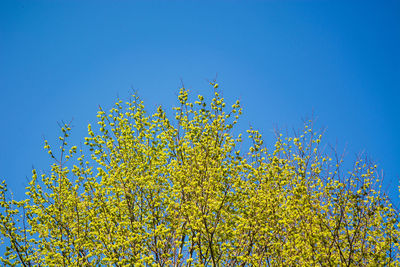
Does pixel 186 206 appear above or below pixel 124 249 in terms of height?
above

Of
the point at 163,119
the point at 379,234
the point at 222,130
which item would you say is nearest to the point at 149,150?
the point at 163,119

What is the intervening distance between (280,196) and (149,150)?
5957mm

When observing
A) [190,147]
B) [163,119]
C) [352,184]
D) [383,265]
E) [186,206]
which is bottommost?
[383,265]

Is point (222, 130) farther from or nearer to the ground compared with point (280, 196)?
farther from the ground

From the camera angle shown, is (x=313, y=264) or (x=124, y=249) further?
(x=124, y=249)

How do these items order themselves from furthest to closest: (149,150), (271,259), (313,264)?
(149,150) → (271,259) → (313,264)

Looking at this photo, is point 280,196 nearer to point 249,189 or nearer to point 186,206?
point 249,189

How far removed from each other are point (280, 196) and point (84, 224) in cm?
805

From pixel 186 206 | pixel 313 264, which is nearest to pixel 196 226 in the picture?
pixel 186 206

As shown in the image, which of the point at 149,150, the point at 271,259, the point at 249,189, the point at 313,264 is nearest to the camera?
the point at 313,264

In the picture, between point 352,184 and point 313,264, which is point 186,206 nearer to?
point 313,264

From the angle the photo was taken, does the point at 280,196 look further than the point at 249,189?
No

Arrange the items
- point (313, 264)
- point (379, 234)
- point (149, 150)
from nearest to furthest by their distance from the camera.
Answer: point (313, 264), point (379, 234), point (149, 150)

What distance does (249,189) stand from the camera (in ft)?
46.1
